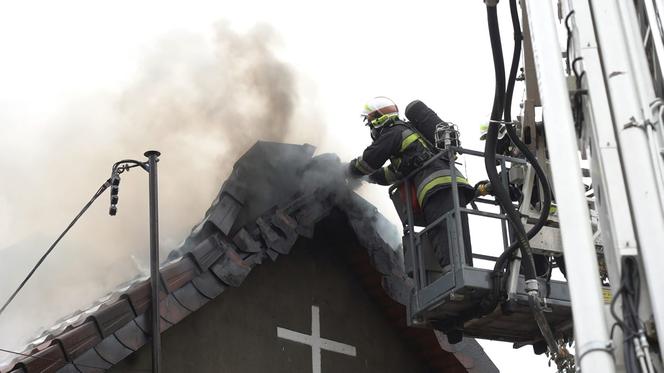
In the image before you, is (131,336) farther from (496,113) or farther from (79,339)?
(496,113)

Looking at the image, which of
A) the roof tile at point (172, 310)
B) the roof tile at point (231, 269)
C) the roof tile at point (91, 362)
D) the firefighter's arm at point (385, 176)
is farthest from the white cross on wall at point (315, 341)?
the roof tile at point (91, 362)

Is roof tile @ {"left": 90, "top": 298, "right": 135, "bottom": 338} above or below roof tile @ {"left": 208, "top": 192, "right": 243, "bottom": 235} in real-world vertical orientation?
below

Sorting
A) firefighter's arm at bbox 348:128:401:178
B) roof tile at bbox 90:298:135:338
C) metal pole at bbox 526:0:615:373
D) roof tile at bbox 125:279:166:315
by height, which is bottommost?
metal pole at bbox 526:0:615:373

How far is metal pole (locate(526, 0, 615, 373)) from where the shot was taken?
327 cm

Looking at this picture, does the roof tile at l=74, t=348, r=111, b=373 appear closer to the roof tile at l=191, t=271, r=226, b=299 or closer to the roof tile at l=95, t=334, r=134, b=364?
the roof tile at l=95, t=334, r=134, b=364

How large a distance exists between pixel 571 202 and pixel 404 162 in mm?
4687

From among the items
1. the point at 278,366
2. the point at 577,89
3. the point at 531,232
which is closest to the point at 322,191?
the point at 278,366

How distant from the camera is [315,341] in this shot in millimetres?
8773

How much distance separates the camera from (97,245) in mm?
11078

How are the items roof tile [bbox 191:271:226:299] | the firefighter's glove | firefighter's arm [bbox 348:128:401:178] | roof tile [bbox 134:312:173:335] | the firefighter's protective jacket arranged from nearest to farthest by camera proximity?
roof tile [bbox 134:312:173:335]
roof tile [bbox 191:271:226:299]
the firefighter's protective jacket
firefighter's arm [bbox 348:128:401:178]
the firefighter's glove

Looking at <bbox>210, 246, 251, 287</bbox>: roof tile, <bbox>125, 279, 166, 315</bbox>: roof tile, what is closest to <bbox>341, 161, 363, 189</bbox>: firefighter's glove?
<bbox>210, 246, 251, 287</bbox>: roof tile

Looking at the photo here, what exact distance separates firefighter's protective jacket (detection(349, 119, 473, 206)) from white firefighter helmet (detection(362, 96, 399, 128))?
0.07m

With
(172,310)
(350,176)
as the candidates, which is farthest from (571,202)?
(350,176)

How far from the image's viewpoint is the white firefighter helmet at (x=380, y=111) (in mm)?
8484
